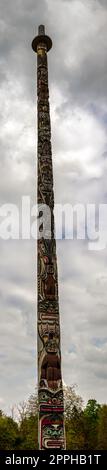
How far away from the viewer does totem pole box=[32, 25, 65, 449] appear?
1806cm

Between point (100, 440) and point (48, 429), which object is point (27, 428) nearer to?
point (100, 440)

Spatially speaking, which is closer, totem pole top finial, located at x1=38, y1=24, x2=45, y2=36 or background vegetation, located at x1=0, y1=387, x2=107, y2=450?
totem pole top finial, located at x1=38, y1=24, x2=45, y2=36

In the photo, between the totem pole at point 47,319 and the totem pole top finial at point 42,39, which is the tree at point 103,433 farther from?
the totem pole top finial at point 42,39

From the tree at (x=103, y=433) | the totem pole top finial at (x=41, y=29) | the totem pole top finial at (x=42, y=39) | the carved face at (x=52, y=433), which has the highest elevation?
the totem pole top finial at (x=41, y=29)

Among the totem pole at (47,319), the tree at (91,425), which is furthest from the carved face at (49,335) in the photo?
the tree at (91,425)

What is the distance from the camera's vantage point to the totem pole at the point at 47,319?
1806cm

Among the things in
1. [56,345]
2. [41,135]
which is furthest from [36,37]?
[56,345]

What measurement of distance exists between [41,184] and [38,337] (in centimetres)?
631

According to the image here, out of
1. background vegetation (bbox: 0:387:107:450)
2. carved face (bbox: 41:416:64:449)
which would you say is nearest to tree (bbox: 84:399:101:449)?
background vegetation (bbox: 0:387:107:450)

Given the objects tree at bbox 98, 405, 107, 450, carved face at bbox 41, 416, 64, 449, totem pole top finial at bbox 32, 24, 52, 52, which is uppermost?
totem pole top finial at bbox 32, 24, 52, 52

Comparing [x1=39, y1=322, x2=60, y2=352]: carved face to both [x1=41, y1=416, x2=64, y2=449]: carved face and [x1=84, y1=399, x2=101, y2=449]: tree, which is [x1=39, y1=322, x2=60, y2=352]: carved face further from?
[x1=84, y1=399, x2=101, y2=449]: tree

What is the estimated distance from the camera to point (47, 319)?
766 inches

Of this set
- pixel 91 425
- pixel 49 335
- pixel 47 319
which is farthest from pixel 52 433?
pixel 91 425
